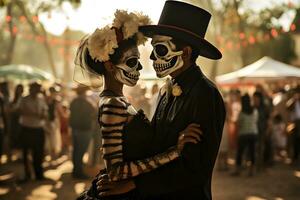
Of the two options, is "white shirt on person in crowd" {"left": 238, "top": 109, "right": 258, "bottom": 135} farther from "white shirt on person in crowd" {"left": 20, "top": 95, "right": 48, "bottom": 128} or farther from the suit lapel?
the suit lapel

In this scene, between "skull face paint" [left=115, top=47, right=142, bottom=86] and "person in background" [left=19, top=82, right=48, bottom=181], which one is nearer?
"skull face paint" [left=115, top=47, right=142, bottom=86]

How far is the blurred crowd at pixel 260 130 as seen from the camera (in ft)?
32.4

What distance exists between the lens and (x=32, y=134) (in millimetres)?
9172

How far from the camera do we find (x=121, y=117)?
9.24 ft

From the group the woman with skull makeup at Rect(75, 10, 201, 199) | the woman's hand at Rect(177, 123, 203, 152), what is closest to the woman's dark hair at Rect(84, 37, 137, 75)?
the woman with skull makeup at Rect(75, 10, 201, 199)

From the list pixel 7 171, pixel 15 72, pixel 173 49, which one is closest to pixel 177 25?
pixel 173 49

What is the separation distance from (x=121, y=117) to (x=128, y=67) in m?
0.37

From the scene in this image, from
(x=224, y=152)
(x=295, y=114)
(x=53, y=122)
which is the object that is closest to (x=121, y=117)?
(x=224, y=152)

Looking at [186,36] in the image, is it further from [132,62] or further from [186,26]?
[132,62]

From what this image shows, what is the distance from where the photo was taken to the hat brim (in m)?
2.84

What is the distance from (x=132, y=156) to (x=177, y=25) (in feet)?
2.66

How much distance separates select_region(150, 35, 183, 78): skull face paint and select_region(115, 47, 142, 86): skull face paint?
0.13m

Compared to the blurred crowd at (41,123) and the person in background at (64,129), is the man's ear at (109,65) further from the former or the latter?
the person in background at (64,129)

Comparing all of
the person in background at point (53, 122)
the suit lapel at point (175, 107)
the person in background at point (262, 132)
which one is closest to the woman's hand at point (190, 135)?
the suit lapel at point (175, 107)
